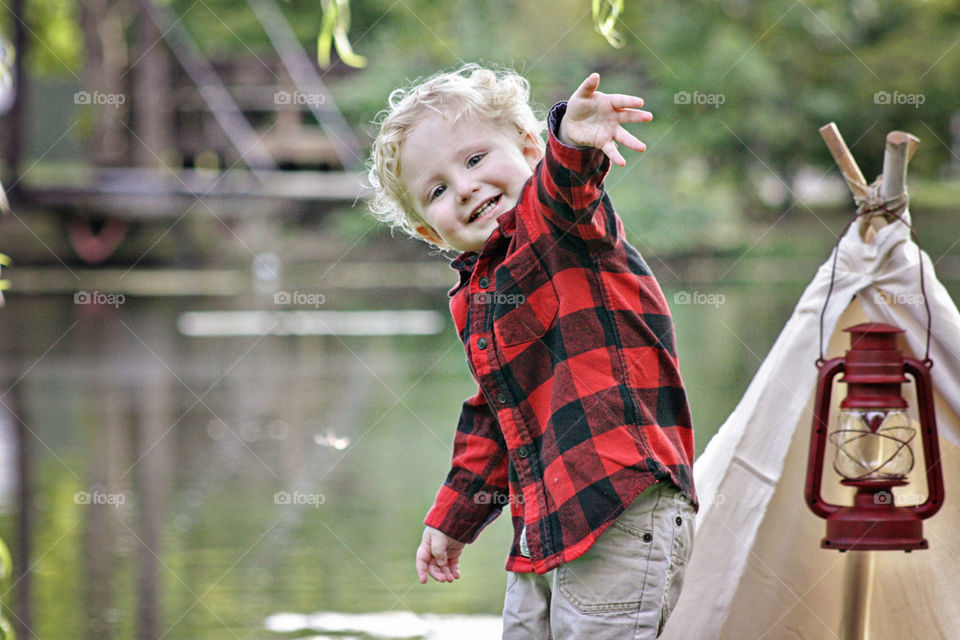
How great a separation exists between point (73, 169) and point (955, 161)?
17126 mm

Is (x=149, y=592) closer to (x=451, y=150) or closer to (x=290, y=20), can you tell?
(x=451, y=150)

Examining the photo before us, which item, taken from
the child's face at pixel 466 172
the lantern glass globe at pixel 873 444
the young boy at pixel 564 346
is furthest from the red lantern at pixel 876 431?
the child's face at pixel 466 172

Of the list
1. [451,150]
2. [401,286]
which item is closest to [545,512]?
[451,150]

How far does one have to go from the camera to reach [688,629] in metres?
2.31

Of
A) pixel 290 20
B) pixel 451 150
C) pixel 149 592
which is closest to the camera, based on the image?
pixel 451 150

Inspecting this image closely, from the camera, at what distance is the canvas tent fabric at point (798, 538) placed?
89.4 inches

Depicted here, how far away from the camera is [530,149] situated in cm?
207

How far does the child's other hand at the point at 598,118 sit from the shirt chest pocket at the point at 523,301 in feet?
0.75

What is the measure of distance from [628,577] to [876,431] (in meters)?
0.71

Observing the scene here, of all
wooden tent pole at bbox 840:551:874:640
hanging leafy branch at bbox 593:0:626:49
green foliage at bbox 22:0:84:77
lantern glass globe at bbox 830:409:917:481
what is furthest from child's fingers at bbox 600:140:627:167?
green foliage at bbox 22:0:84:77

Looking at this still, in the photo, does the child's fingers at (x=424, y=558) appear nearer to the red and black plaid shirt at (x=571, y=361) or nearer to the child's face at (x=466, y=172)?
the red and black plaid shirt at (x=571, y=361)

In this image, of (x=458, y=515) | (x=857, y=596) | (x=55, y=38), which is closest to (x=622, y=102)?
(x=458, y=515)

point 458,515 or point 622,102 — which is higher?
point 622,102

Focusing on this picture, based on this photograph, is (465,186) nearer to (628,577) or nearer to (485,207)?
(485,207)
